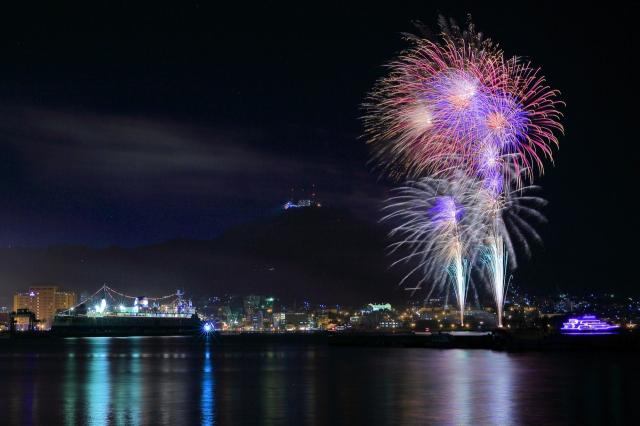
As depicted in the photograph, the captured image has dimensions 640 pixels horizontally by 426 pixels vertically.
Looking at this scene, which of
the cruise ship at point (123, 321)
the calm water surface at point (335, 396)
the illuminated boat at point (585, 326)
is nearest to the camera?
the calm water surface at point (335, 396)

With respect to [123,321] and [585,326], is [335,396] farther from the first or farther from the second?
[123,321]

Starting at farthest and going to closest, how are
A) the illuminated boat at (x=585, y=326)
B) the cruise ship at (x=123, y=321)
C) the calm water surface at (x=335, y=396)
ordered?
the cruise ship at (x=123, y=321)
the illuminated boat at (x=585, y=326)
the calm water surface at (x=335, y=396)

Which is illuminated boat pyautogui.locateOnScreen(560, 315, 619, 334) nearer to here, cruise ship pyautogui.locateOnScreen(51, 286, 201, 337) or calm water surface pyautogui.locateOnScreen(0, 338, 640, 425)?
calm water surface pyautogui.locateOnScreen(0, 338, 640, 425)

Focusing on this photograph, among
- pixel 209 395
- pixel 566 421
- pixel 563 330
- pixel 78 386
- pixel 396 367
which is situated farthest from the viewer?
pixel 563 330

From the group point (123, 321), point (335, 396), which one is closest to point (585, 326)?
point (335, 396)

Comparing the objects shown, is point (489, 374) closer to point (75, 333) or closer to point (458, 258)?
point (458, 258)

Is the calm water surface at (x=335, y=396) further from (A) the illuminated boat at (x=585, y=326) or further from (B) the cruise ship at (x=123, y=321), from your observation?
(B) the cruise ship at (x=123, y=321)

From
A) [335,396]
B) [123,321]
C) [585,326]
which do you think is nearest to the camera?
[335,396]

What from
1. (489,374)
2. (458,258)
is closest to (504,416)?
(489,374)

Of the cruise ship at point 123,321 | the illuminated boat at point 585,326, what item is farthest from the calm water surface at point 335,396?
the cruise ship at point 123,321
